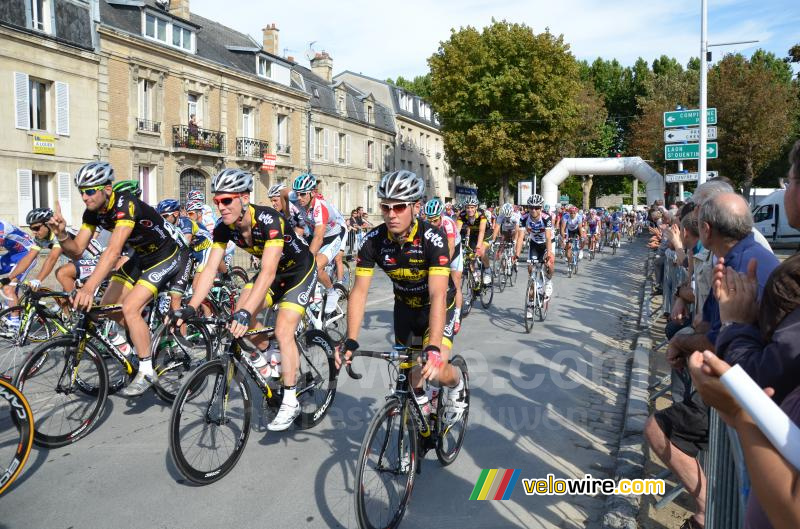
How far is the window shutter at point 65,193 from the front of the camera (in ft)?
81.8

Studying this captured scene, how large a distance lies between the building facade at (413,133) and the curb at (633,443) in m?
45.4

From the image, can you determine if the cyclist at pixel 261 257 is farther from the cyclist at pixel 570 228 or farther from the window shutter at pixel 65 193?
the window shutter at pixel 65 193

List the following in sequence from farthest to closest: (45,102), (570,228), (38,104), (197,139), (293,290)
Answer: (197,139), (45,102), (38,104), (570,228), (293,290)

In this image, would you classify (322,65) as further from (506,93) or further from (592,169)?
(592,169)

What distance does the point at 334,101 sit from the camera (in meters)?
45.9

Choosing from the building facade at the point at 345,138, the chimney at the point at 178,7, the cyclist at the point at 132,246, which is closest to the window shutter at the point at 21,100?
the chimney at the point at 178,7

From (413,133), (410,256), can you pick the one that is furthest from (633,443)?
(413,133)

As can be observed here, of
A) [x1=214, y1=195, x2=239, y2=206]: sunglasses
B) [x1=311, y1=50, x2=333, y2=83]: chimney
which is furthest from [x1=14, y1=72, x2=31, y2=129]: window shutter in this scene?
[x1=311, y1=50, x2=333, y2=83]: chimney

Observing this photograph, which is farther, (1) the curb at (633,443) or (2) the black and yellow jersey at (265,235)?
(2) the black and yellow jersey at (265,235)

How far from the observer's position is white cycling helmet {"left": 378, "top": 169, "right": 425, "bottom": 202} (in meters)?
4.21

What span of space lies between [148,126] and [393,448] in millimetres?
28762

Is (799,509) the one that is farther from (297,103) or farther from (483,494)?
(297,103)

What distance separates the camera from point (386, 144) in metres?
53.4

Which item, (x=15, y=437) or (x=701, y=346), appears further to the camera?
(x=15, y=437)
